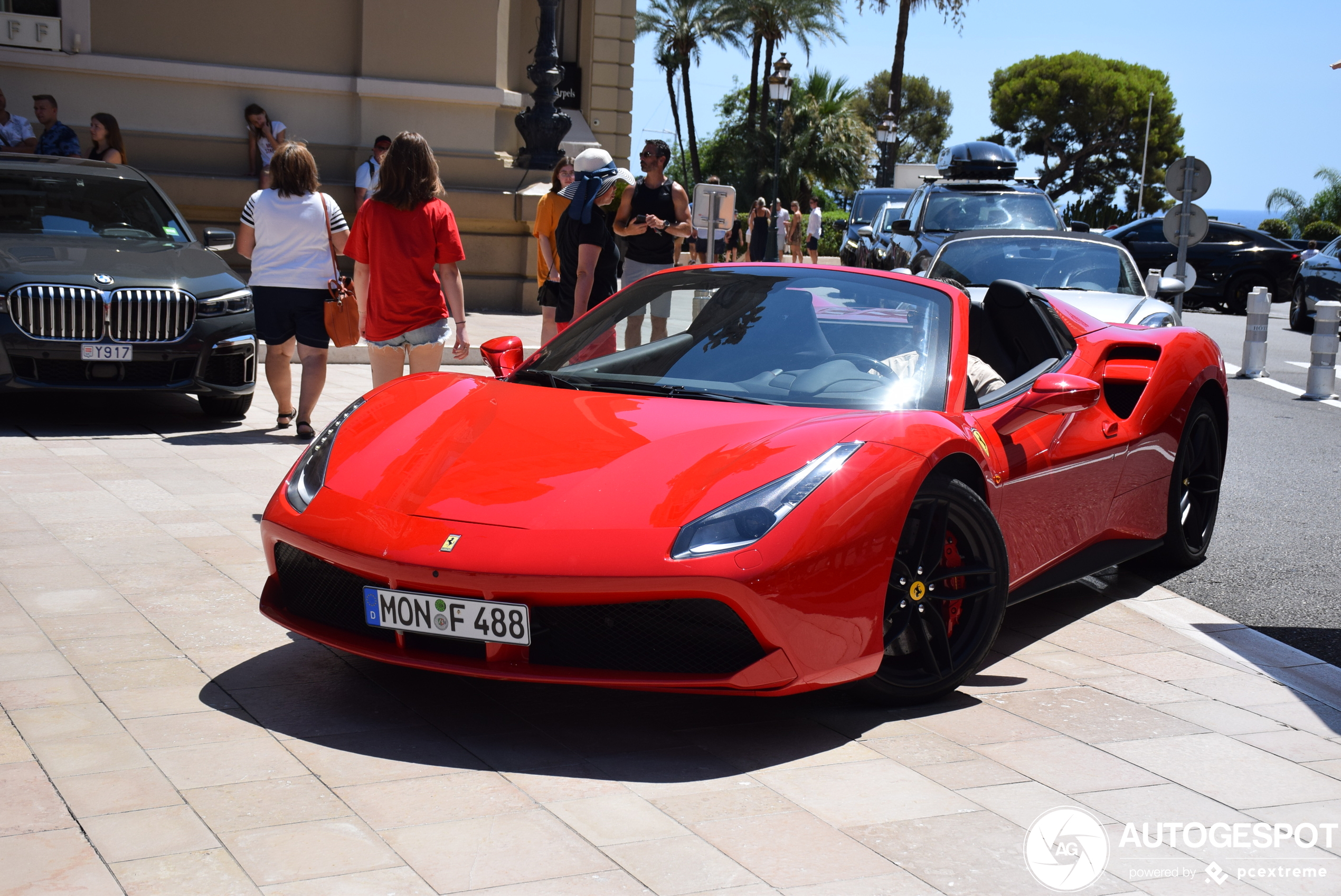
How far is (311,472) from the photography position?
13.7 feet

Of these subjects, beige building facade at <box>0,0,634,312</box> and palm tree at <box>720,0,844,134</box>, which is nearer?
beige building facade at <box>0,0,634,312</box>

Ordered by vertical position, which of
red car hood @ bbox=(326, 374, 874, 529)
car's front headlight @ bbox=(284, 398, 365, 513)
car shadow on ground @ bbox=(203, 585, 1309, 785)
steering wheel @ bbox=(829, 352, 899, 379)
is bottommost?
car shadow on ground @ bbox=(203, 585, 1309, 785)

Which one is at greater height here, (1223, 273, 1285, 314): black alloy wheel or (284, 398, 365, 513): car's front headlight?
(1223, 273, 1285, 314): black alloy wheel

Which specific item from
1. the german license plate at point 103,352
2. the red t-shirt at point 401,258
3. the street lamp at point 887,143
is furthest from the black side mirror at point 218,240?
the street lamp at point 887,143

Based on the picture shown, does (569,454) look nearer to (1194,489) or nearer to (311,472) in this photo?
(311,472)

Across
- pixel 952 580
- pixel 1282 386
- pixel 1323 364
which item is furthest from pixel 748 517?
pixel 1282 386

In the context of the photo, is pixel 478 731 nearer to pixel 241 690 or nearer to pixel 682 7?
pixel 241 690

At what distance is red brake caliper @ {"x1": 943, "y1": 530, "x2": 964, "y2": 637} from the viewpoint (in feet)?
13.8

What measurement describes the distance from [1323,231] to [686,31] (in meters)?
25.6

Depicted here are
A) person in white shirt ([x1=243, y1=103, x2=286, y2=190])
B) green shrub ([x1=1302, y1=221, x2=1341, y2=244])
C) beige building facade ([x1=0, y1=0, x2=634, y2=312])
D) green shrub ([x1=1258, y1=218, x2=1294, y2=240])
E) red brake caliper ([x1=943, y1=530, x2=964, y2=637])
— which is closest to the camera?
red brake caliper ([x1=943, y1=530, x2=964, y2=637])

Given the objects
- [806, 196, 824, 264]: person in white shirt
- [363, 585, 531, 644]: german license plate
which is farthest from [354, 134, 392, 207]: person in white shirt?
[806, 196, 824, 264]: person in white shirt

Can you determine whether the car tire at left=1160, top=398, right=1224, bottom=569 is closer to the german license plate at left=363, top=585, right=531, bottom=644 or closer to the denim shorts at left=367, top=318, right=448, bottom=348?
the german license plate at left=363, top=585, right=531, bottom=644

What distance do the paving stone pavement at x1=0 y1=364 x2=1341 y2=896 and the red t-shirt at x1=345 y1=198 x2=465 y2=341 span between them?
2.37m

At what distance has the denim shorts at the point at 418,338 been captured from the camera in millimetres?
7379
